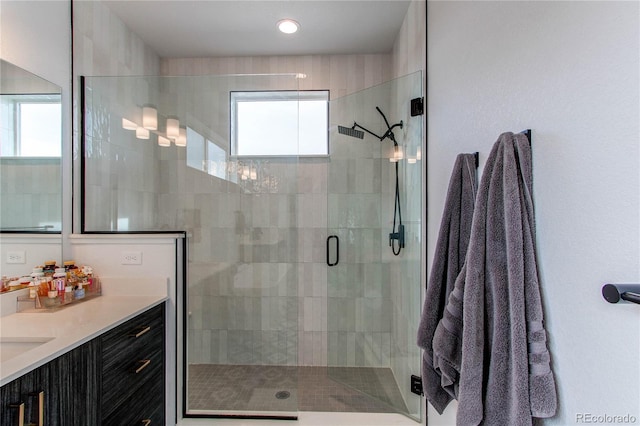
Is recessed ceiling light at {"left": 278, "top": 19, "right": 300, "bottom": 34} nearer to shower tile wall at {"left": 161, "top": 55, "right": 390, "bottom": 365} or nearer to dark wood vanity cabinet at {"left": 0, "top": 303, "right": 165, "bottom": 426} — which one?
shower tile wall at {"left": 161, "top": 55, "right": 390, "bottom": 365}

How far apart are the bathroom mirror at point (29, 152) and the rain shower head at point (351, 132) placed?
5.98 ft

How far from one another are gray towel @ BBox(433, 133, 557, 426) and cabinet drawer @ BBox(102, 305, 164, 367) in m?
1.45

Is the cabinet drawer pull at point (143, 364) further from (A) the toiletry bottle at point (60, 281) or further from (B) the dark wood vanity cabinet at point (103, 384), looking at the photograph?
(A) the toiletry bottle at point (60, 281)

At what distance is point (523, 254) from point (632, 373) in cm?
31

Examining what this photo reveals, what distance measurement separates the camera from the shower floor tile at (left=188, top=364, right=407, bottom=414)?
73.3 inches

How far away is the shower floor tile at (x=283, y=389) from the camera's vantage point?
1862mm

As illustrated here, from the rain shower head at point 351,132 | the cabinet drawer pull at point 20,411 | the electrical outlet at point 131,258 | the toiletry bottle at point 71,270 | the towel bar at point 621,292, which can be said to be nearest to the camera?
the towel bar at point 621,292

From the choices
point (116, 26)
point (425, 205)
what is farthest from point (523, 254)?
point (116, 26)

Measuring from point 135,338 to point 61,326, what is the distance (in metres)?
0.31

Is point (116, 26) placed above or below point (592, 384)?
above

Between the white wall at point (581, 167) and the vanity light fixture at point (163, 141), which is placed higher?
the vanity light fixture at point (163, 141)

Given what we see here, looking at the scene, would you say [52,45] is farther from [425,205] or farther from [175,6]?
[425,205]

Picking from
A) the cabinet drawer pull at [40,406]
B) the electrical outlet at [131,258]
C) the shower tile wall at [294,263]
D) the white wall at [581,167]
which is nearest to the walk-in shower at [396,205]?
the shower tile wall at [294,263]

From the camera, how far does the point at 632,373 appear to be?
1.81 ft
